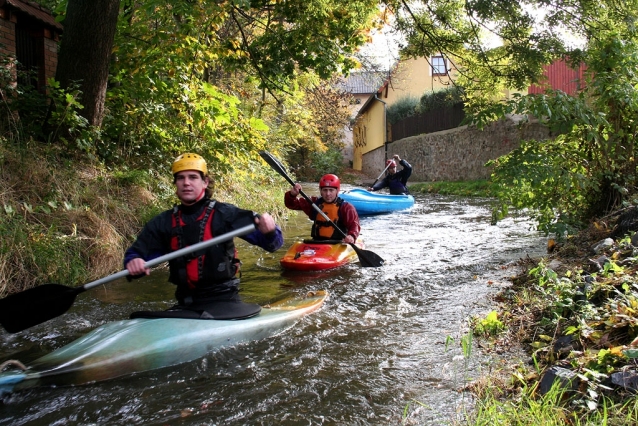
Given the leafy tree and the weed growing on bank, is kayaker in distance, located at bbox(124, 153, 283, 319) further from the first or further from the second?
the leafy tree

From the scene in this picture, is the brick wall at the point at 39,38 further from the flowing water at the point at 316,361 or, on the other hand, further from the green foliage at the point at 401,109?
the green foliage at the point at 401,109

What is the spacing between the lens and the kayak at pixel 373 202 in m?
12.5

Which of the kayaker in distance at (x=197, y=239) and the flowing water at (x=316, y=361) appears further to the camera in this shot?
the kayaker in distance at (x=197, y=239)

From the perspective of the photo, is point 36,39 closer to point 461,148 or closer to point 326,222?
point 326,222

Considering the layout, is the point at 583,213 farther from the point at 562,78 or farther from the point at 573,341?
the point at 562,78

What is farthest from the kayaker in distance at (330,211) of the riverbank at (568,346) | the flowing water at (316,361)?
the riverbank at (568,346)

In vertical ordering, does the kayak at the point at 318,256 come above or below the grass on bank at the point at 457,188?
below

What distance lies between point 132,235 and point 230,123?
8.68ft

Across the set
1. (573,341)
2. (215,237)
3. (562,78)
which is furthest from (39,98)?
(562,78)

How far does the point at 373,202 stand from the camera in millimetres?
12688

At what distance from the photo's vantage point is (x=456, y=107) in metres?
19.9

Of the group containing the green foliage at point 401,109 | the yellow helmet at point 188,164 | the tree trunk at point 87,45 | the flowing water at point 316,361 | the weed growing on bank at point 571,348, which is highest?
the green foliage at point 401,109

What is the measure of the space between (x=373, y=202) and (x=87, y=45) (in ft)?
25.9

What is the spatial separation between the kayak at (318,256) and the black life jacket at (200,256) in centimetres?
252
